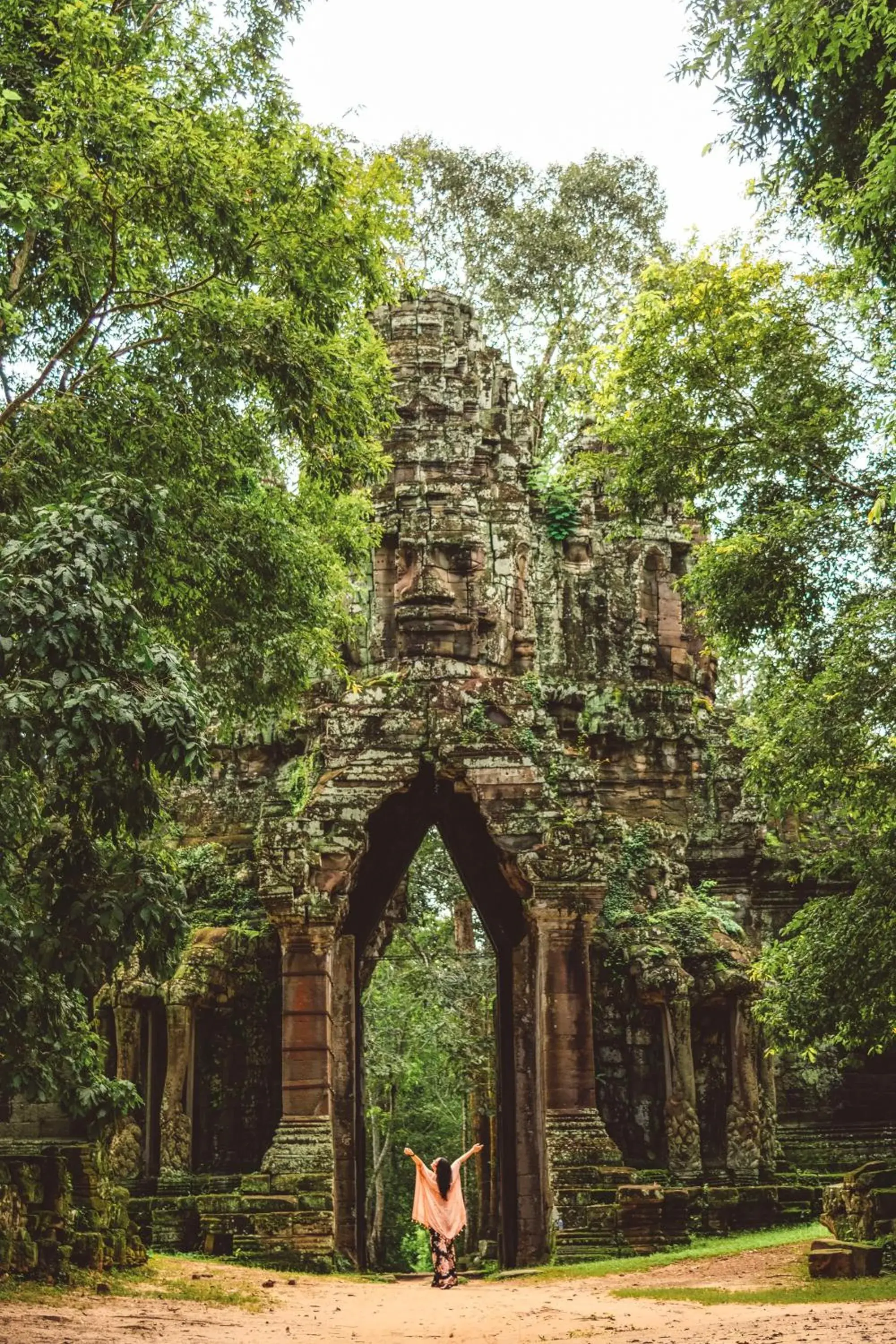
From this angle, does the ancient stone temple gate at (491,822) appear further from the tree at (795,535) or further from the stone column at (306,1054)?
the tree at (795,535)

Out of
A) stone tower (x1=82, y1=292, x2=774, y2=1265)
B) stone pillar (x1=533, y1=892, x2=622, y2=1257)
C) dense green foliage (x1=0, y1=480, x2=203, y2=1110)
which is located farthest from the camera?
stone tower (x1=82, y1=292, x2=774, y2=1265)

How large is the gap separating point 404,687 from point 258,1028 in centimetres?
447

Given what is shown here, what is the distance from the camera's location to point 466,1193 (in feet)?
111

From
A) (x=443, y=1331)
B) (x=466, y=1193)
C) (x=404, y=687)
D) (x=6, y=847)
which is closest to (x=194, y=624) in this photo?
(x=404, y=687)

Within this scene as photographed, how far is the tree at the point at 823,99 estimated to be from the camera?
8812mm

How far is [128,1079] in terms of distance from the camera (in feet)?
54.3

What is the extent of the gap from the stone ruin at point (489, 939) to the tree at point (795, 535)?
7.96 ft

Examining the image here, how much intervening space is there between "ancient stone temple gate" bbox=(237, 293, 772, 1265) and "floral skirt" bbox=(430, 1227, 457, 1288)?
1.06 metres

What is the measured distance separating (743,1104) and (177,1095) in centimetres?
634

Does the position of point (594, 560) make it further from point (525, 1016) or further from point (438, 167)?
point (438, 167)

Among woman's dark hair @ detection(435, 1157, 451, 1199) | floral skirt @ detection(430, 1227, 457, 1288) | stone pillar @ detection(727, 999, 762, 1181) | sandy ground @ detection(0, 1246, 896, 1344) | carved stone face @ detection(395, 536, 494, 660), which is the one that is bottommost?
floral skirt @ detection(430, 1227, 457, 1288)

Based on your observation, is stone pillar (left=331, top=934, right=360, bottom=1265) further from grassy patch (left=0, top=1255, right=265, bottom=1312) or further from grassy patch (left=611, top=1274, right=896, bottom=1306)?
grassy patch (left=611, top=1274, right=896, bottom=1306)

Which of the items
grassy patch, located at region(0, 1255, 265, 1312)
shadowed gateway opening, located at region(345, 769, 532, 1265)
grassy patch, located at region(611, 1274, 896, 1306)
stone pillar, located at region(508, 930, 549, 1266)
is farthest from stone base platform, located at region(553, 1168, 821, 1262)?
grassy patch, located at region(0, 1255, 265, 1312)

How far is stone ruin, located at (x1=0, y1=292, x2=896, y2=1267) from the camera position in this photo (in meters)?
15.0
